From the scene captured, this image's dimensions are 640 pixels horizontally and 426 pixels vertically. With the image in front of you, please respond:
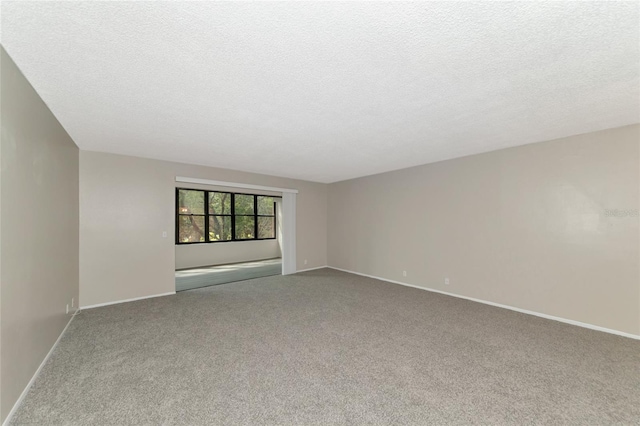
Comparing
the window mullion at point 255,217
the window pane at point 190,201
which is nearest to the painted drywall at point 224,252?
the window mullion at point 255,217

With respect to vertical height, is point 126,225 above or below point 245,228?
above

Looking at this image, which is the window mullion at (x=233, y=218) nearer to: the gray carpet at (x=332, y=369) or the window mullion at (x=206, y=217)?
the window mullion at (x=206, y=217)

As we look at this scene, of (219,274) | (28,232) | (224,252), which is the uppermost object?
(28,232)

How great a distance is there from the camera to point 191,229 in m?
7.62

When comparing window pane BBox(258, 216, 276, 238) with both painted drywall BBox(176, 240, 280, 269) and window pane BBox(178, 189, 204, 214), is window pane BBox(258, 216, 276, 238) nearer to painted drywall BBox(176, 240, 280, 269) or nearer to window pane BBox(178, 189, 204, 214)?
painted drywall BBox(176, 240, 280, 269)

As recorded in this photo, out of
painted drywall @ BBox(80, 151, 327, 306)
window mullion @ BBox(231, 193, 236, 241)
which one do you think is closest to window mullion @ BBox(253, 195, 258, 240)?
window mullion @ BBox(231, 193, 236, 241)

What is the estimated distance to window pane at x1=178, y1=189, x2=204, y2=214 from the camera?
7.41 m

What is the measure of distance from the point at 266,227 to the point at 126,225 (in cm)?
520

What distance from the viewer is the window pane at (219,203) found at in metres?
7.96

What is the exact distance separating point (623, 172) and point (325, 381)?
4.05m

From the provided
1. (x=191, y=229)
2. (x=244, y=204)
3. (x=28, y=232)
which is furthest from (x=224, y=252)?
(x=28, y=232)

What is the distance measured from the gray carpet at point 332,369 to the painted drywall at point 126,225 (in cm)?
56

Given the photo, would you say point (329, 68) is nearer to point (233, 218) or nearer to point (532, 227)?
point (532, 227)

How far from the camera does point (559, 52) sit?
1663 mm
